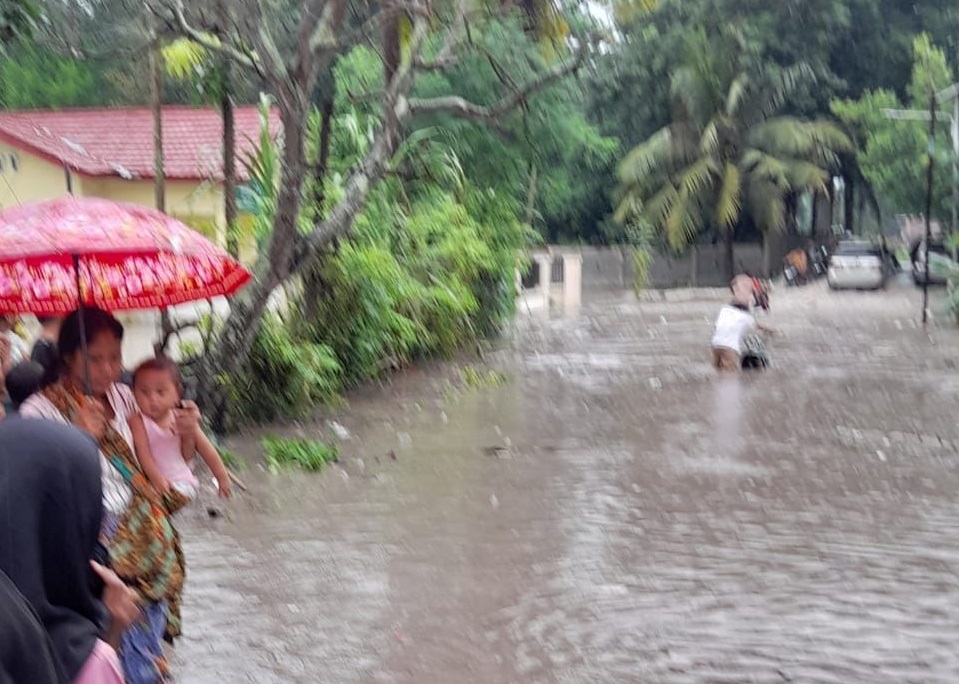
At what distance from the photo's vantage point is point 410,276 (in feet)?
52.6

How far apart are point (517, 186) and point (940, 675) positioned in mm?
18805

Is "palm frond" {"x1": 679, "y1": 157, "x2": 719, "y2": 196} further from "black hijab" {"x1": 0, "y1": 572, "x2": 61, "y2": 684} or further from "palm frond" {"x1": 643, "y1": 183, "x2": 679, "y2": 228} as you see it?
"black hijab" {"x1": 0, "y1": 572, "x2": 61, "y2": 684}

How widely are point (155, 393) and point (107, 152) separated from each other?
19.3 m

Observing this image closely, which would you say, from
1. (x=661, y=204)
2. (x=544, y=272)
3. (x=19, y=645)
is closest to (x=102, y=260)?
(x=19, y=645)

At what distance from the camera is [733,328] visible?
52.9 feet

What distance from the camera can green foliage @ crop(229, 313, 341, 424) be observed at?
11430 mm

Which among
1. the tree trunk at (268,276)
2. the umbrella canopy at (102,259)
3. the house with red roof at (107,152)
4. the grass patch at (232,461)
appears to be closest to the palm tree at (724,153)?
the house with red roof at (107,152)

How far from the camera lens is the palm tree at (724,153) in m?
38.5

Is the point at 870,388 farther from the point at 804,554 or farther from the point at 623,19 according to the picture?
the point at 804,554

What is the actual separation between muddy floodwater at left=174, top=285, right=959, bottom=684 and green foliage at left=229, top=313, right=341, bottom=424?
340mm

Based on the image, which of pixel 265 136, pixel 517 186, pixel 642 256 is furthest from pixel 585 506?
pixel 642 256

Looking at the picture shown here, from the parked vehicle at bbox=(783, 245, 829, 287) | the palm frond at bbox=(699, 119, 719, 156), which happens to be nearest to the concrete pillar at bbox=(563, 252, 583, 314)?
the palm frond at bbox=(699, 119, 719, 156)

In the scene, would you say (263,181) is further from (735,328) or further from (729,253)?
(729,253)

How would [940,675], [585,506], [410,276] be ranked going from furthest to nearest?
[410,276]
[585,506]
[940,675]
